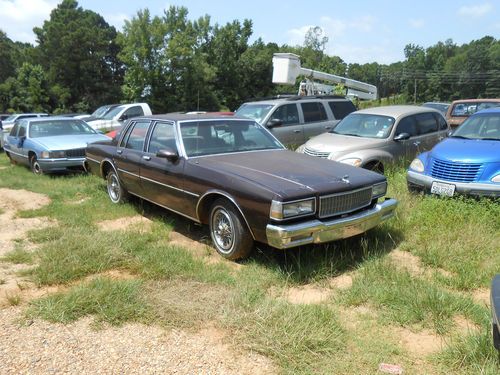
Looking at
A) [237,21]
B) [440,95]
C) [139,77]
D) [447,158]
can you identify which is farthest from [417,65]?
[447,158]

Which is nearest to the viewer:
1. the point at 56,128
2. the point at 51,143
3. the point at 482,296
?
the point at 482,296

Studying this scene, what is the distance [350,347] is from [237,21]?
50.3 meters

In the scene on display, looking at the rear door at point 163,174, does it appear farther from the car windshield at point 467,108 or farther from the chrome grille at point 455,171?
the car windshield at point 467,108

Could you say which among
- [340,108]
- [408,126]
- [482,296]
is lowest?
[482,296]

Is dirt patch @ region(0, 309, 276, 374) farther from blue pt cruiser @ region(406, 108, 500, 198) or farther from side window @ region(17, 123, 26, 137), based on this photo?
side window @ region(17, 123, 26, 137)

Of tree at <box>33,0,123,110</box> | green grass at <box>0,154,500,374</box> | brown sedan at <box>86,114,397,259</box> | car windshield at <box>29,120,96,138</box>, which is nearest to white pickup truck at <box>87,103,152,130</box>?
car windshield at <box>29,120,96,138</box>

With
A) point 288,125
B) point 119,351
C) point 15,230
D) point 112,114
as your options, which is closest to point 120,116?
point 112,114

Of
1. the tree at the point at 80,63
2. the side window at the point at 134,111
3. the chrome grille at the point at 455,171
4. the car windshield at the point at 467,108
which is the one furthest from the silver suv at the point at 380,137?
Answer: the tree at the point at 80,63

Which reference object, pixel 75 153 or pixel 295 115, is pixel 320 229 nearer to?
pixel 295 115

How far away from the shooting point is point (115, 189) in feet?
24.9

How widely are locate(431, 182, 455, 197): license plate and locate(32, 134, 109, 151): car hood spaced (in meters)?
7.62

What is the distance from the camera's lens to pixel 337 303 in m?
3.96

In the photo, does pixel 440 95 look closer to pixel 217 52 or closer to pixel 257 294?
pixel 217 52

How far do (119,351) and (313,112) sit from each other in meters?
9.24
